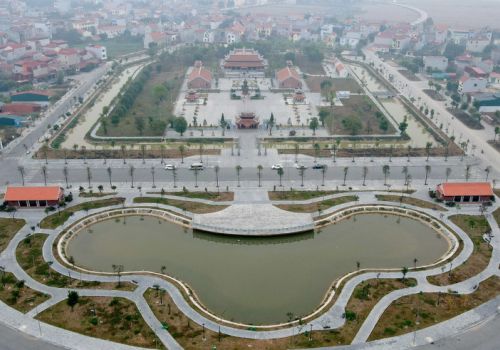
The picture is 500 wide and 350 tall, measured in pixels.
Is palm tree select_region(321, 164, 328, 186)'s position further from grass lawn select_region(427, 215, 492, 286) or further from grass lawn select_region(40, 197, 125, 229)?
grass lawn select_region(40, 197, 125, 229)

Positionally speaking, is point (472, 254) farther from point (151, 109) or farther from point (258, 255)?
point (151, 109)

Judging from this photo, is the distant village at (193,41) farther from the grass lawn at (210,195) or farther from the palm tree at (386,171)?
the grass lawn at (210,195)

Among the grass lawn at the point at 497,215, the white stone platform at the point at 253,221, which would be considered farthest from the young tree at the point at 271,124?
the grass lawn at the point at 497,215

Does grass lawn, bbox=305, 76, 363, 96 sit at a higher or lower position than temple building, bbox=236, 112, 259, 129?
higher

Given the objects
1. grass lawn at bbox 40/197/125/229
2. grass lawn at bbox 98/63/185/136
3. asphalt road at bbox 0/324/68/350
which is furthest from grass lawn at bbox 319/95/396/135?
asphalt road at bbox 0/324/68/350

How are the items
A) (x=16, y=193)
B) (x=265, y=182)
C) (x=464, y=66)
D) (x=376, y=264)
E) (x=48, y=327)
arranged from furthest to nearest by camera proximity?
(x=464, y=66), (x=265, y=182), (x=16, y=193), (x=376, y=264), (x=48, y=327)

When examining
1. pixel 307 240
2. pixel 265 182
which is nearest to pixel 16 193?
pixel 265 182

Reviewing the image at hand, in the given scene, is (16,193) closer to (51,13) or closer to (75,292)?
(75,292)
